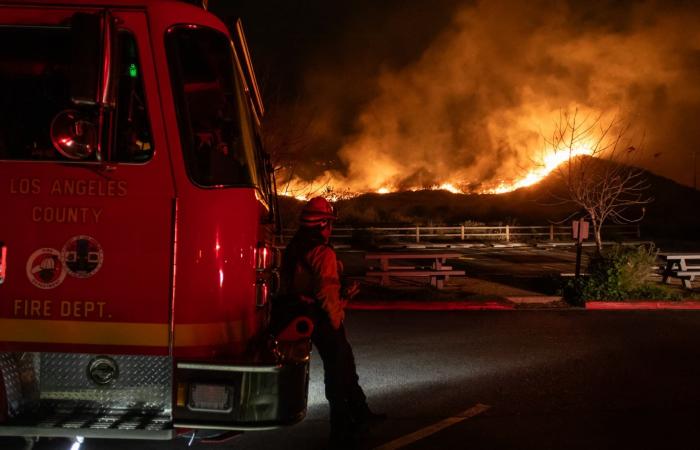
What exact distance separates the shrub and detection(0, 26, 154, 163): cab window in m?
11.0

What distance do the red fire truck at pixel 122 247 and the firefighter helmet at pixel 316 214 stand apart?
1224mm

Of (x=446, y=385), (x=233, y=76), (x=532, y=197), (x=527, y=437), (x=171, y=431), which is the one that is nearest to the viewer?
(x=171, y=431)

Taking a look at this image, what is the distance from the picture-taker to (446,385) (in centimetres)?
652

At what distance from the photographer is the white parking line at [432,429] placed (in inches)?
189

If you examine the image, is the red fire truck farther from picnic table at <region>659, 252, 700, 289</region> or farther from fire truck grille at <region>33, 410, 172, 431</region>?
picnic table at <region>659, 252, 700, 289</region>

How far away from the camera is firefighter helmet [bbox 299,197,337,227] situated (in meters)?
4.48

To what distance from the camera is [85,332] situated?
321 cm

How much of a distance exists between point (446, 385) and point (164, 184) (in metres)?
4.29

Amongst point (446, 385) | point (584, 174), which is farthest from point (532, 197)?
point (446, 385)

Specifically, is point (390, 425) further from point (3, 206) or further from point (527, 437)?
point (3, 206)

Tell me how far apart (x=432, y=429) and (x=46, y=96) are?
12.5 feet

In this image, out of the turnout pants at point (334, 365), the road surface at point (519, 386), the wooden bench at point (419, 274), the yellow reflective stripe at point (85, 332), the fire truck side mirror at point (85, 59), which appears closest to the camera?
the fire truck side mirror at point (85, 59)

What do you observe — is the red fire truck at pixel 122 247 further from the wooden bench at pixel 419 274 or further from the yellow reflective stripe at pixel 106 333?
the wooden bench at pixel 419 274

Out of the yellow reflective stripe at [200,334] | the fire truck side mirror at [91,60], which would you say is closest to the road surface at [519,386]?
the yellow reflective stripe at [200,334]
